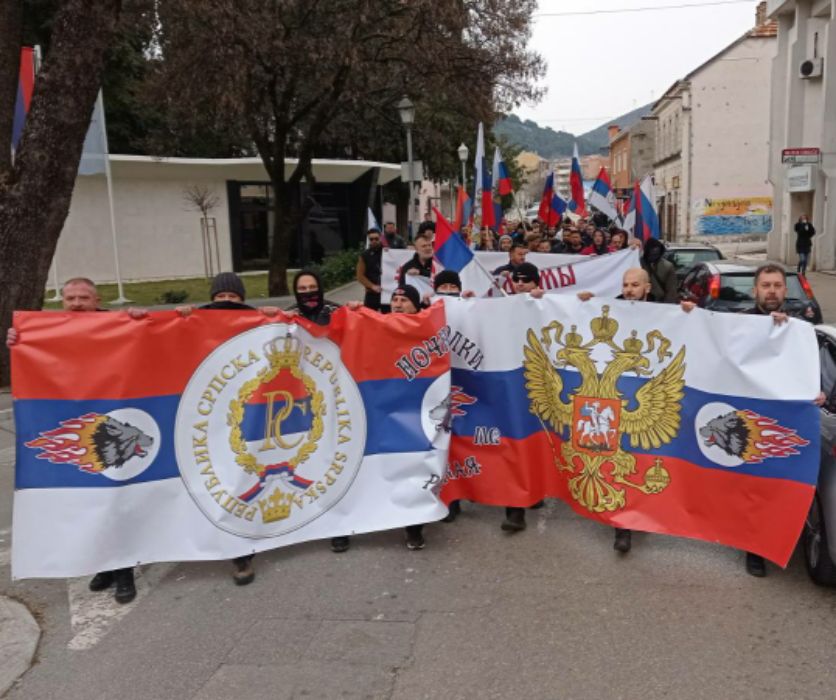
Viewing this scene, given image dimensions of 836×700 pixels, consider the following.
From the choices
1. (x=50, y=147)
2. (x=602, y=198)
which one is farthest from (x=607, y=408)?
(x=602, y=198)

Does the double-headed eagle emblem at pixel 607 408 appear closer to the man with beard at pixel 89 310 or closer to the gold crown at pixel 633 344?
the gold crown at pixel 633 344

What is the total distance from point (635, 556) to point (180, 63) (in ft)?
48.2

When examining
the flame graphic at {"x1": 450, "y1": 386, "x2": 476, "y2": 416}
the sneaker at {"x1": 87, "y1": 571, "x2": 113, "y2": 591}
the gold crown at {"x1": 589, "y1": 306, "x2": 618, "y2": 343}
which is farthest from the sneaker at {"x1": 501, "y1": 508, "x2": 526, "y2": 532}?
the sneaker at {"x1": 87, "y1": 571, "x2": 113, "y2": 591}

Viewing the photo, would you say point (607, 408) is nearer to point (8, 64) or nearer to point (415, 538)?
point (415, 538)

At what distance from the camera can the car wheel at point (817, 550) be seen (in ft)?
13.0

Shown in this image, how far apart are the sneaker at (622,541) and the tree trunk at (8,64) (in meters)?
8.91

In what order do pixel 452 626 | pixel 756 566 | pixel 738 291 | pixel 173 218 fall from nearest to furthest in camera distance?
pixel 452 626 → pixel 756 566 → pixel 738 291 → pixel 173 218

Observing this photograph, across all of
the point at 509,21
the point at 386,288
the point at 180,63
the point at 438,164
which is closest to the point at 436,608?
the point at 386,288

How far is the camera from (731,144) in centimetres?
4091

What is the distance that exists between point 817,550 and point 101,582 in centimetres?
410

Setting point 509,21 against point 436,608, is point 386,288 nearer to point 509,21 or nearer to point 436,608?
point 436,608

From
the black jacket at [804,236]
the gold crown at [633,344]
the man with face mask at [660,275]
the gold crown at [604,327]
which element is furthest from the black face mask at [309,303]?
the black jacket at [804,236]

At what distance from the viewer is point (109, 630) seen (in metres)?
3.90

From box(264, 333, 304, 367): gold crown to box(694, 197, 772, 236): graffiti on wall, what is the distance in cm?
4049
